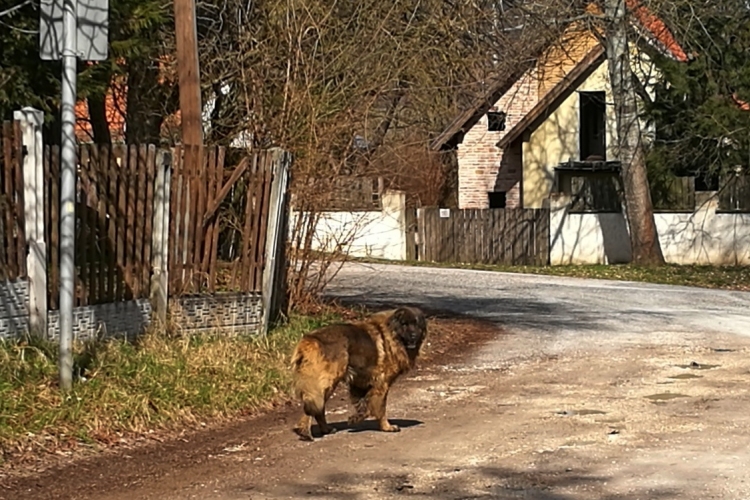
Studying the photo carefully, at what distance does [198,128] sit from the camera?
13859 mm

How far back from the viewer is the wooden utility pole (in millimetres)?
13758

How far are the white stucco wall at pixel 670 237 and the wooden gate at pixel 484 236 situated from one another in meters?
0.55

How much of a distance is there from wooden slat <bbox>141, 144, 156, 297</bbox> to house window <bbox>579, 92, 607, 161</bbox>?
3188 centimetres

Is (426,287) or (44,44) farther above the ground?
(44,44)

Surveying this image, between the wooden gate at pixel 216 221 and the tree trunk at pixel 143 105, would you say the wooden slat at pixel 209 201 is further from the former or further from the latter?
the tree trunk at pixel 143 105

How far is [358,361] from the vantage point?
9.30 meters

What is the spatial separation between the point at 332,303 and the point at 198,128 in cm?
443

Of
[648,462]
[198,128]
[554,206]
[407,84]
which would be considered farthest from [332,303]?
[554,206]

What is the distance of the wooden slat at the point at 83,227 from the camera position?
1148 cm

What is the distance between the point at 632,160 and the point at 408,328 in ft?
82.0

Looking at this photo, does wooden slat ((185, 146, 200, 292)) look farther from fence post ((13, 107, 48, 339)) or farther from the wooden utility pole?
fence post ((13, 107, 48, 339))

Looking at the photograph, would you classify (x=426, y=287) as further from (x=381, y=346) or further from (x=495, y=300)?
(x=381, y=346)

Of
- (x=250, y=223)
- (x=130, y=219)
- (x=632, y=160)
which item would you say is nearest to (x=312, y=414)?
(x=130, y=219)

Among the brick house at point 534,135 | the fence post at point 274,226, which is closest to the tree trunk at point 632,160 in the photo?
the brick house at point 534,135
